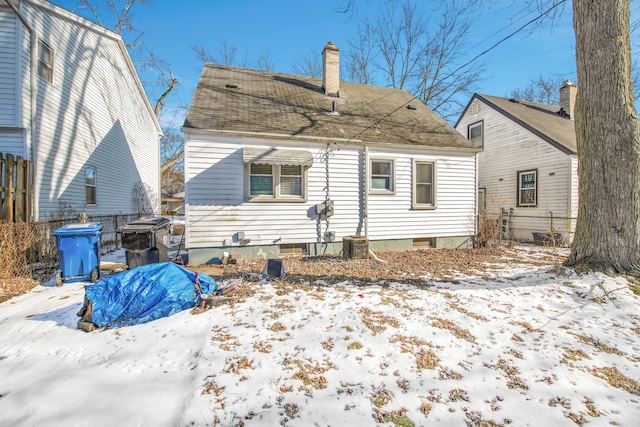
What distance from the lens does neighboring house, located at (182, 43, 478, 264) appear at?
744cm

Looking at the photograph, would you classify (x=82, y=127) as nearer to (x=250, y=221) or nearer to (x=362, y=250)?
(x=250, y=221)

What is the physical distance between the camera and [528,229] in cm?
1247

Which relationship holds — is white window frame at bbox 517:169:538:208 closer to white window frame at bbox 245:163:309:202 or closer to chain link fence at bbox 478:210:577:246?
chain link fence at bbox 478:210:577:246

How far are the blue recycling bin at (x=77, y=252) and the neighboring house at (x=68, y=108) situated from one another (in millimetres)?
3346

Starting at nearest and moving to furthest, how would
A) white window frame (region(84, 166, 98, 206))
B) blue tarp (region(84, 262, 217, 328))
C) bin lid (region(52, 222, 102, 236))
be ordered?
blue tarp (region(84, 262, 217, 328)) < bin lid (region(52, 222, 102, 236)) < white window frame (region(84, 166, 98, 206))

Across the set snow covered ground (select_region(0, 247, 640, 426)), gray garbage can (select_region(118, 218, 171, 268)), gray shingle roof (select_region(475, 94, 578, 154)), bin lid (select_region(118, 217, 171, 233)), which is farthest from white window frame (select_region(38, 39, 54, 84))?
gray shingle roof (select_region(475, 94, 578, 154))

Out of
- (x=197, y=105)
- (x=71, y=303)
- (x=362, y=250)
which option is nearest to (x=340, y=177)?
(x=362, y=250)

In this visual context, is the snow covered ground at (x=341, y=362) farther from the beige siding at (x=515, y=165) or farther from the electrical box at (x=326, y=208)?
the beige siding at (x=515, y=165)

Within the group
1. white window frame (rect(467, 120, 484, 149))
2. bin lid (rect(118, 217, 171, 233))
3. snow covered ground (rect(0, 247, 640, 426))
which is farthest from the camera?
white window frame (rect(467, 120, 484, 149))

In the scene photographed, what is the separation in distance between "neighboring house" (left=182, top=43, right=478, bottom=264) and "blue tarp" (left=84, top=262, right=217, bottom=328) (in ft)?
10.6

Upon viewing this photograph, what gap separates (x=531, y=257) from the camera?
834 centimetres

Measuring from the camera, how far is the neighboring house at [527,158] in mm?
11250

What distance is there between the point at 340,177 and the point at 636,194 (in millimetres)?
5904

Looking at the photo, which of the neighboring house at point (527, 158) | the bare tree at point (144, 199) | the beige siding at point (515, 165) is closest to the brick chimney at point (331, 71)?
the neighboring house at point (527, 158)
